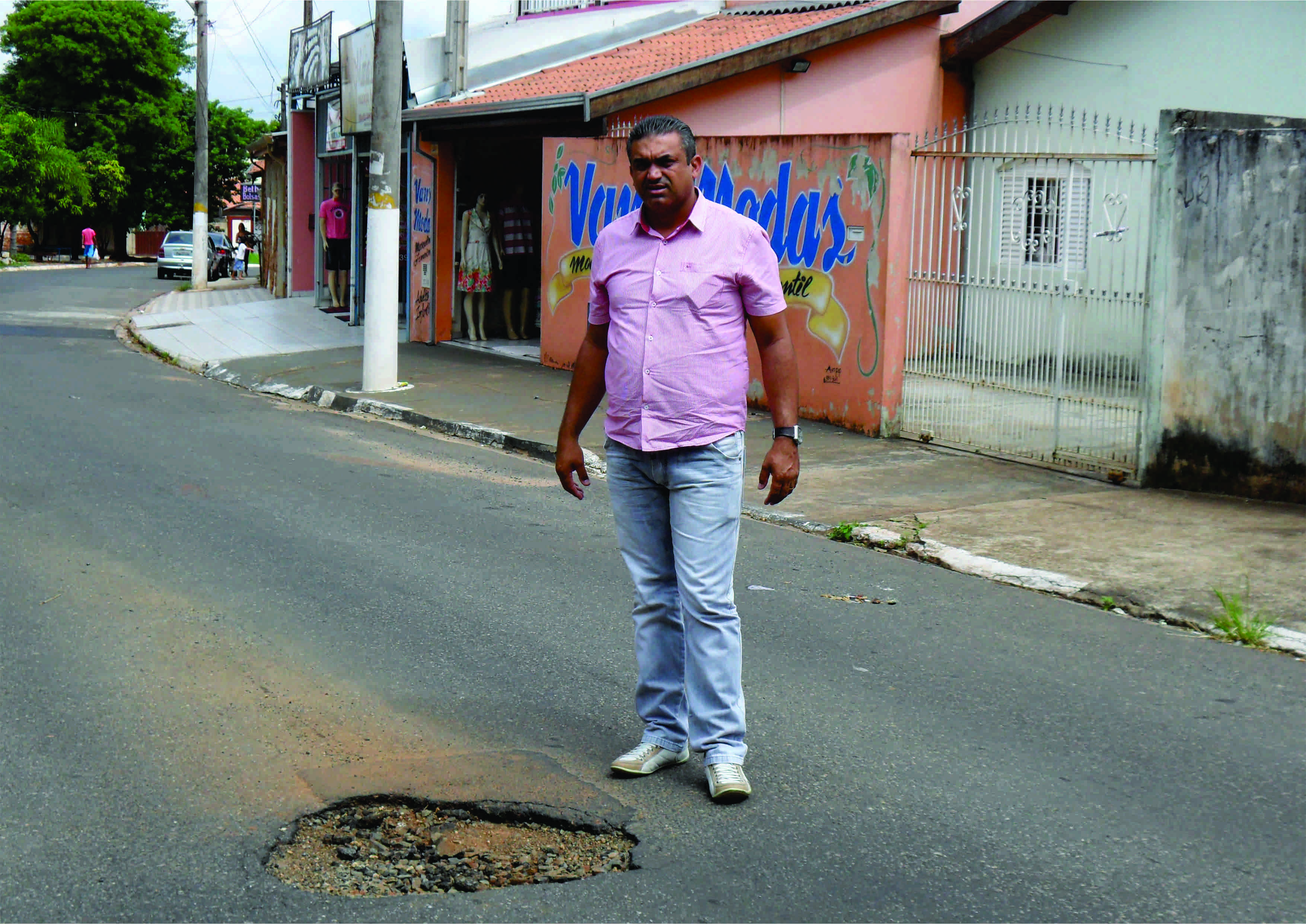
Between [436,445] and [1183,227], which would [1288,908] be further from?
[436,445]

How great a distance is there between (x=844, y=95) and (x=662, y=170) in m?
12.9

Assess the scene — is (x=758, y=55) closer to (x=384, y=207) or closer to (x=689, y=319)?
(x=384, y=207)

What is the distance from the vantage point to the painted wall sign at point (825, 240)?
1149 cm

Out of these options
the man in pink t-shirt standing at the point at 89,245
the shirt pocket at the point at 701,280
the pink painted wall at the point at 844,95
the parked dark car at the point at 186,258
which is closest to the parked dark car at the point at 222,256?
the parked dark car at the point at 186,258

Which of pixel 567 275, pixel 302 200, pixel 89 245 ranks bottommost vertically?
pixel 567 275

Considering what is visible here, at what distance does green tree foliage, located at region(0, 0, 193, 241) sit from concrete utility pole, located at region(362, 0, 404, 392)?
4714 cm

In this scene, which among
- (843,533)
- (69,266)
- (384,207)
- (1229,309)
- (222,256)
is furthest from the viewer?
(69,266)

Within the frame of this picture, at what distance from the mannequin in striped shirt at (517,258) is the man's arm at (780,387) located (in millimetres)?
14019

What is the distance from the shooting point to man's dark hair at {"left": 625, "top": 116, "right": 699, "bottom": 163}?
4.07 m

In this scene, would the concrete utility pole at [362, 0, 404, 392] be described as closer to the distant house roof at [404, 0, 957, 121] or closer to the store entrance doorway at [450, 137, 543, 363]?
the distant house roof at [404, 0, 957, 121]

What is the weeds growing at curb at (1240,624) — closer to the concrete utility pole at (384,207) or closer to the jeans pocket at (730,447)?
the jeans pocket at (730,447)

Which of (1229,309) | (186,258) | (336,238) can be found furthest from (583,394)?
(186,258)

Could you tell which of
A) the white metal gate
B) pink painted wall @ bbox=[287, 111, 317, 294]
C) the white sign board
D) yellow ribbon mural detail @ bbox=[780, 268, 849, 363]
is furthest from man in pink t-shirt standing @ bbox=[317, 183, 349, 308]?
the white metal gate

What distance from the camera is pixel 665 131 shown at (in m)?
4.07
